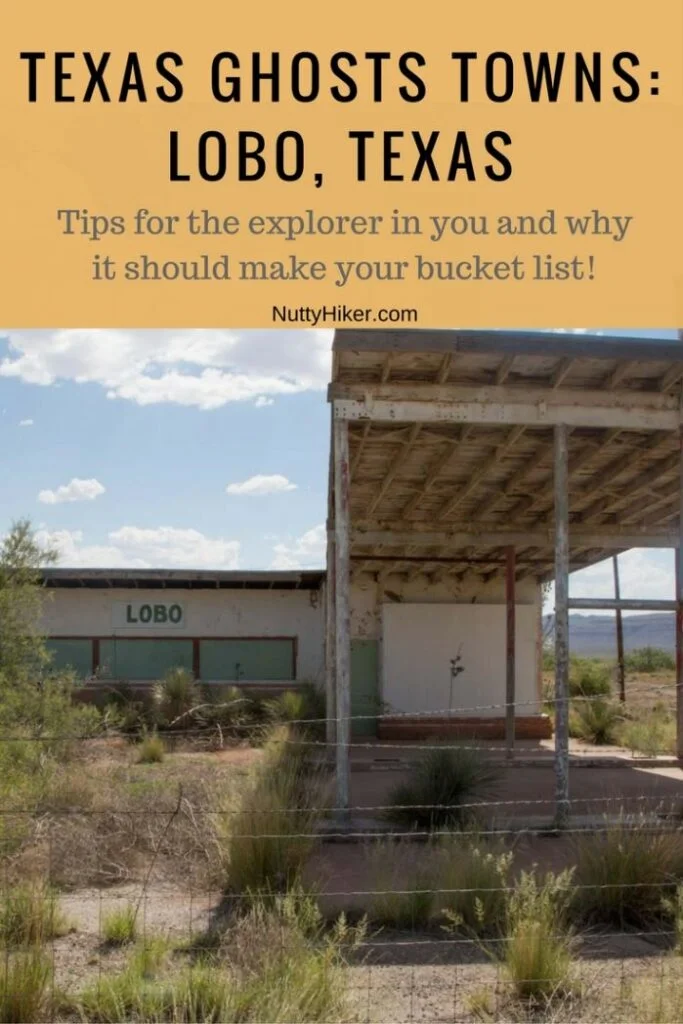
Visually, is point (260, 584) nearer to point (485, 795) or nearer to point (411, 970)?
point (485, 795)

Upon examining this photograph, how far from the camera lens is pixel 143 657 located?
24.2 m

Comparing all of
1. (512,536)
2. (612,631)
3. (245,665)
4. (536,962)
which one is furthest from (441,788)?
(612,631)

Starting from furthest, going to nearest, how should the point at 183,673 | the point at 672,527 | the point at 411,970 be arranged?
1. the point at 183,673
2. the point at 672,527
3. the point at 411,970

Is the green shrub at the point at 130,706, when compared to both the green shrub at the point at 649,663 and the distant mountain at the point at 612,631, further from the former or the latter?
the distant mountain at the point at 612,631

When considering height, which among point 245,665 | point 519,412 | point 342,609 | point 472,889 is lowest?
point 472,889

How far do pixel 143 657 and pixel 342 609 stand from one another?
1376 centimetres

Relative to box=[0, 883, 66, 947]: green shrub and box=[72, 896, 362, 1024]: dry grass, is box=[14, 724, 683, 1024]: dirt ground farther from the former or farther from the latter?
box=[72, 896, 362, 1024]: dry grass

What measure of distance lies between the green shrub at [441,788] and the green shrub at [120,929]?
3690 millimetres

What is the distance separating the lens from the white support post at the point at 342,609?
424 inches

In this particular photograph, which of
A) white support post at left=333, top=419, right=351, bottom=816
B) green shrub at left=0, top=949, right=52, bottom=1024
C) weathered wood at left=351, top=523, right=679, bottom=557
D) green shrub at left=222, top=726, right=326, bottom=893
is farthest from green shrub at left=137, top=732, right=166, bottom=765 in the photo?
green shrub at left=0, top=949, right=52, bottom=1024

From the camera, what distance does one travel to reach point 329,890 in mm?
8453

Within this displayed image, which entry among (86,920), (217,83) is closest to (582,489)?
(86,920)

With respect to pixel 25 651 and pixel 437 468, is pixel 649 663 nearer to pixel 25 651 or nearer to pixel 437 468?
pixel 437 468

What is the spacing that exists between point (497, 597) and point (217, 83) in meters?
→ 18.0
